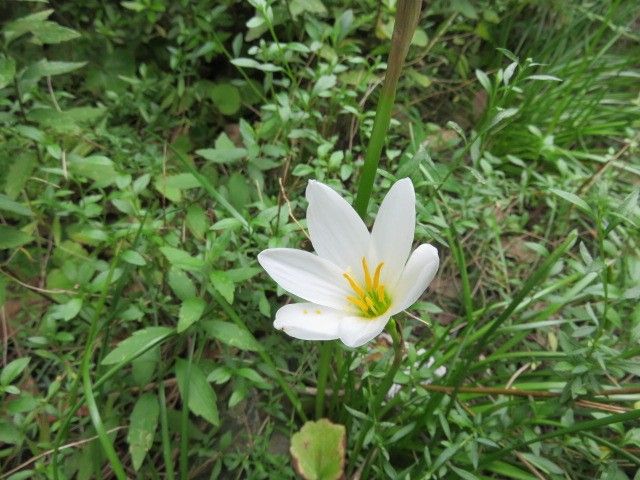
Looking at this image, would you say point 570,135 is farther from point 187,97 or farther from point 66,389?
point 66,389

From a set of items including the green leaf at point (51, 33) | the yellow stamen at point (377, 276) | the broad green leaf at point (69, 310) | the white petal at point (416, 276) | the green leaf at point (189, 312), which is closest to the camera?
the white petal at point (416, 276)

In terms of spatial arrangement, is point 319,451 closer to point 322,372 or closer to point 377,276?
point 322,372

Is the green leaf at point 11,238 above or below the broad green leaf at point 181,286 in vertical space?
below

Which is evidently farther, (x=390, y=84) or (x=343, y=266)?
(x=343, y=266)

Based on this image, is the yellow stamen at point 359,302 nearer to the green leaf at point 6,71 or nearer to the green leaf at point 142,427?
the green leaf at point 142,427

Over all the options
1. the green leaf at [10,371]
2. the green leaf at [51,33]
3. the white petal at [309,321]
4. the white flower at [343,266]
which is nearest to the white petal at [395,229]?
the white flower at [343,266]

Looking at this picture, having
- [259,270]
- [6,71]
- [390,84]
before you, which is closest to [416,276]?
[390,84]

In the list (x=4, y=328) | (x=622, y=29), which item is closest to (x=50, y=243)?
(x=4, y=328)
